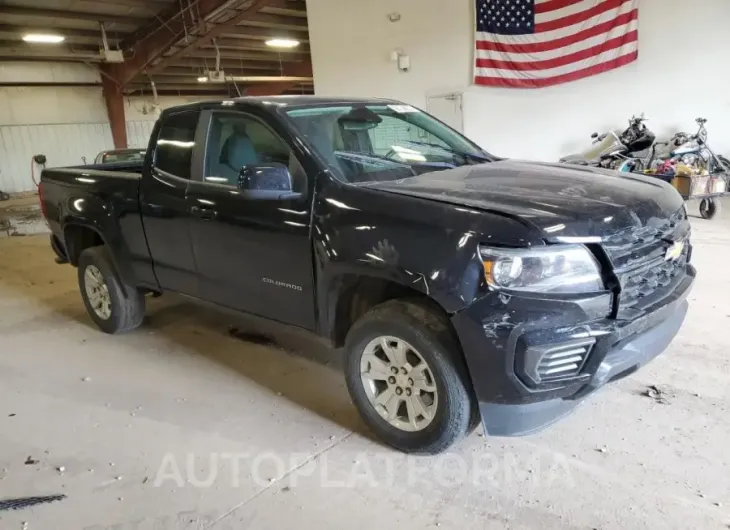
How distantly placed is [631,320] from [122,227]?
3421 millimetres

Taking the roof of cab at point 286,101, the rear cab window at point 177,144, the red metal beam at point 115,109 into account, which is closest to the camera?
the roof of cab at point 286,101

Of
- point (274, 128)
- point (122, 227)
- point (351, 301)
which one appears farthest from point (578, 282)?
point (122, 227)

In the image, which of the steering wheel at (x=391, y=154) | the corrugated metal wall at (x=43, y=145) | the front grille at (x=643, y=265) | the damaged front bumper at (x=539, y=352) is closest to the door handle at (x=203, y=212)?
the steering wheel at (x=391, y=154)

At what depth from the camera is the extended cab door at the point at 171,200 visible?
12.0 feet

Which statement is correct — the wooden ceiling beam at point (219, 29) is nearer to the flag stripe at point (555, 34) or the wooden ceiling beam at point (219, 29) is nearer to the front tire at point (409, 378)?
the flag stripe at point (555, 34)

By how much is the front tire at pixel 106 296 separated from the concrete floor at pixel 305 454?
0.44 m

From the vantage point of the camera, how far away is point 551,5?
8711 millimetres

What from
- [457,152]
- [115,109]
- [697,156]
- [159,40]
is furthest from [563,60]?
[115,109]

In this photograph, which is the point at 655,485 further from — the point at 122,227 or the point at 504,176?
the point at 122,227

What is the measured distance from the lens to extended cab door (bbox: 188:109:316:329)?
2.99 metres

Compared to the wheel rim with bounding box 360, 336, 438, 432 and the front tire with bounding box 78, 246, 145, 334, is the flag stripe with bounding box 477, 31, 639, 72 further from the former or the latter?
the wheel rim with bounding box 360, 336, 438, 432

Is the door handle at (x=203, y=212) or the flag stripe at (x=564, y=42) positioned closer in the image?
the door handle at (x=203, y=212)

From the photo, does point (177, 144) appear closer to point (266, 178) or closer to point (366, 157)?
point (266, 178)

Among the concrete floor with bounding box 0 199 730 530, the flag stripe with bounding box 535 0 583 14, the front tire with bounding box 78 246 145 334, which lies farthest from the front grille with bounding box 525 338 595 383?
the flag stripe with bounding box 535 0 583 14
